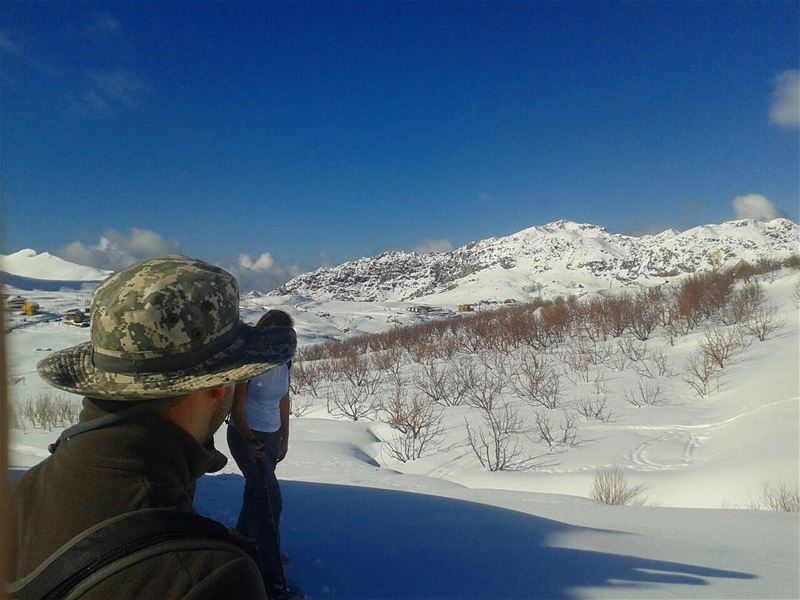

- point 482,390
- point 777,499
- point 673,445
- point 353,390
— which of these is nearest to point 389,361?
point 353,390

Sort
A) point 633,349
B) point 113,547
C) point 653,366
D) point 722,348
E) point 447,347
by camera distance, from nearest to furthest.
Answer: point 113,547 < point 722,348 < point 653,366 < point 633,349 < point 447,347

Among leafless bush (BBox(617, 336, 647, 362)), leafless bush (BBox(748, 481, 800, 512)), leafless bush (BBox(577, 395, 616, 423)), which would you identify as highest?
leafless bush (BBox(617, 336, 647, 362))

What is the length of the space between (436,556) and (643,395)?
37.3ft

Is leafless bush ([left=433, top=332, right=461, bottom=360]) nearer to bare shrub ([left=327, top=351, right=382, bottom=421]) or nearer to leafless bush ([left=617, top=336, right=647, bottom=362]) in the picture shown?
bare shrub ([left=327, top=351, right=382, bottom=421])

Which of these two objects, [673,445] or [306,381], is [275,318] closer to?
[673,445]

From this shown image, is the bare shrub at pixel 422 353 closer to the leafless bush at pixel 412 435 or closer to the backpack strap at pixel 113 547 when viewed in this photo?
the leafless bush at pixel 412 435

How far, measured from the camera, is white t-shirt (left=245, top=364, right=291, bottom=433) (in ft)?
10.7

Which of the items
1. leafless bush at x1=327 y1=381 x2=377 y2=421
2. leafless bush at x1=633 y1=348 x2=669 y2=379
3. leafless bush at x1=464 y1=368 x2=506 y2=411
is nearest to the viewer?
leafless bush at x1=464 y1=368 x2=506 y2=411

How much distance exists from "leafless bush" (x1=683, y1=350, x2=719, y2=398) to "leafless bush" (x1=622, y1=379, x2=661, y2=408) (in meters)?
0.97

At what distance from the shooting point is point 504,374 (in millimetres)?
17234

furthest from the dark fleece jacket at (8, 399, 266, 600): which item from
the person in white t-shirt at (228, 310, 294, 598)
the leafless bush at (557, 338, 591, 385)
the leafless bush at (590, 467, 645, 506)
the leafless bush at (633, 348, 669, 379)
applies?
the leafless bush at (633, 348, 669, 379)

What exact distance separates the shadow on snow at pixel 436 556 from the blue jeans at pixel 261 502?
426 millimetres

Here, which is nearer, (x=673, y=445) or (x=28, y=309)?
(x=28, y=309)

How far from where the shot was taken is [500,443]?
10.1m
